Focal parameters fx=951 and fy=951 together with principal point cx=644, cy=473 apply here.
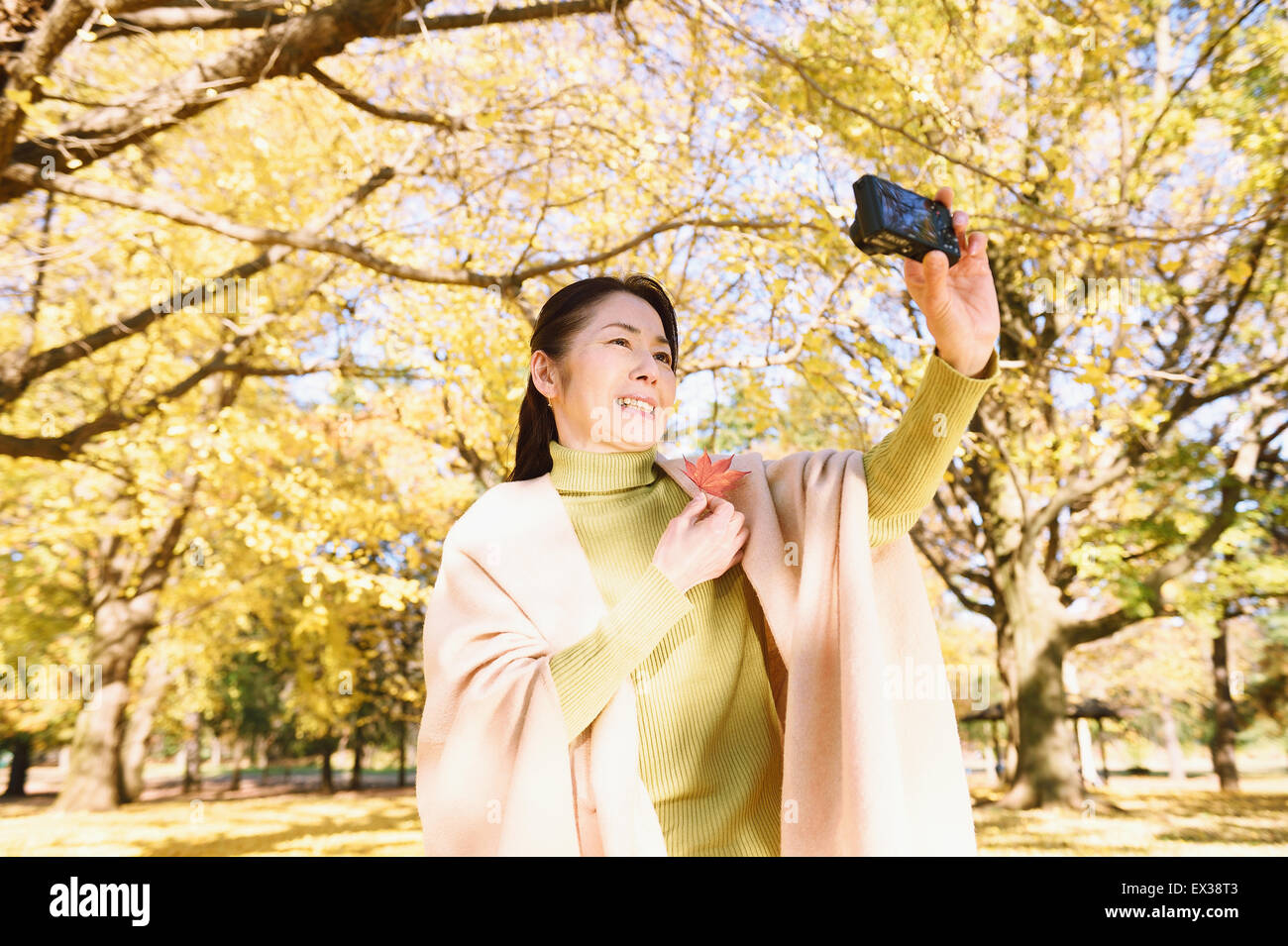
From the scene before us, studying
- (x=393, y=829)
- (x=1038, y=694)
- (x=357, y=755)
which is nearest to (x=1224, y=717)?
(x=1038, y=694)

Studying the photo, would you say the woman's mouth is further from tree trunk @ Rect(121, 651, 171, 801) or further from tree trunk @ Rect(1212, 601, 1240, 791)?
tree trunk @ Rect(1212, 601, 1240, 791)

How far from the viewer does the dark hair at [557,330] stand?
2.19 meters

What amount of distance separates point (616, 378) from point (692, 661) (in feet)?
2.05

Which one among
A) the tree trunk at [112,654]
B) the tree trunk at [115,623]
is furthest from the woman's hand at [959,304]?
the tree trunk at [112,654]

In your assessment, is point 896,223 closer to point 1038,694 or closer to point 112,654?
point 1038,694

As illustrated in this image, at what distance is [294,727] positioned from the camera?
2925 centimetres

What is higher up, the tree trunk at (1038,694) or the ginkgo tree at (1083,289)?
the ginkgo tree at (1083,289)

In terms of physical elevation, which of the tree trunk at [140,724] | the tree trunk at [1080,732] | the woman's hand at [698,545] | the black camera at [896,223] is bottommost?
the tree trunk at [1080,732]

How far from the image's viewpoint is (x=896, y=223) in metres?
1.74

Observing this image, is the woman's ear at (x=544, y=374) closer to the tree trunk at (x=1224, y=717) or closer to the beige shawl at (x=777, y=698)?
the beige shawl at (x=777, y=698)

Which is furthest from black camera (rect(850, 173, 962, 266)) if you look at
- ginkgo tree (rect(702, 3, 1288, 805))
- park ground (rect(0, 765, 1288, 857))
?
park ground (rect(0, 765, 1288, 857))

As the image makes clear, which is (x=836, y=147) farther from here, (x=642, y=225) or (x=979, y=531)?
(x=979, y=531)

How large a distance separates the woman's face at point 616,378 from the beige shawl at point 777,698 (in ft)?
0.82

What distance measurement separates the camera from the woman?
5.49ft
